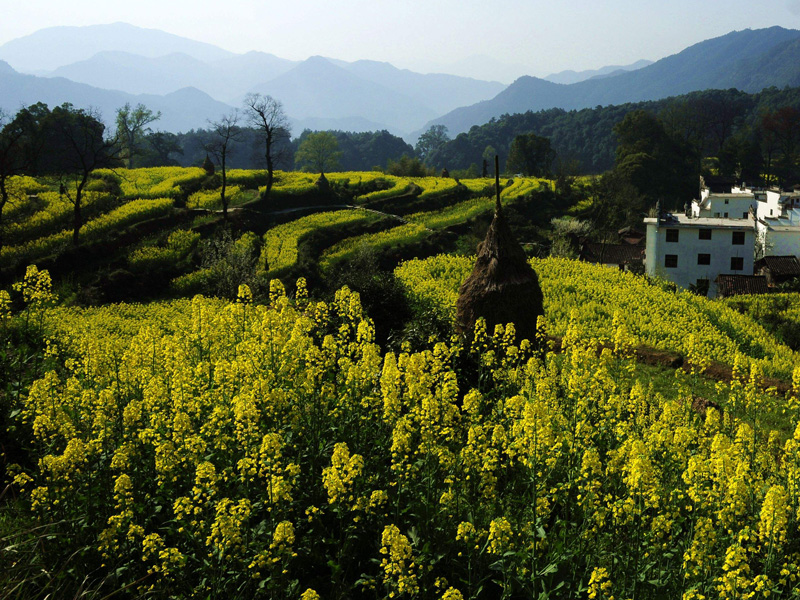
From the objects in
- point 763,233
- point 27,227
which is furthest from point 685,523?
point 763,233

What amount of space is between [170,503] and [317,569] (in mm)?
1863

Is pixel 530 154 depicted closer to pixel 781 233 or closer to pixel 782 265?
pixel 781 233

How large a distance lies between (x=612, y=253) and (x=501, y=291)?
159ft

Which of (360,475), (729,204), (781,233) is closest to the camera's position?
(360,475)

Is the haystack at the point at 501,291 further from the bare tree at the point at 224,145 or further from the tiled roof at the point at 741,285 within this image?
the tiled roof at the point at 741,285

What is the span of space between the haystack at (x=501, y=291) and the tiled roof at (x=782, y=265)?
46380mm

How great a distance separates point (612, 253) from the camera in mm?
61312

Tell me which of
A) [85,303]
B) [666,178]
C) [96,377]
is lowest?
[85,303]

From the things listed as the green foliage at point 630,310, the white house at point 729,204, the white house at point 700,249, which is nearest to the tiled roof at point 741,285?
the white house at point 700,249

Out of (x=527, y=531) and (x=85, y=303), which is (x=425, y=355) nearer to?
(x=527, y=531)

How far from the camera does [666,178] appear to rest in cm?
9469

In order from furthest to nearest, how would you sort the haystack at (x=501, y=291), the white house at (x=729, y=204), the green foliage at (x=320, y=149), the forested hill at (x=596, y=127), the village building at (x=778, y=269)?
1. the forested hill at (x=596, y=127)
2. the green foliage at (x=320, y=149)
3. the white house at (x=729, y=204)
4. the village building at (x=778, y=269)
5. the haystack at (x=501, y=291)

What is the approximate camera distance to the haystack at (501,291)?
1602 centimetres

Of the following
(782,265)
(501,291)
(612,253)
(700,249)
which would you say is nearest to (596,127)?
(612,253)
